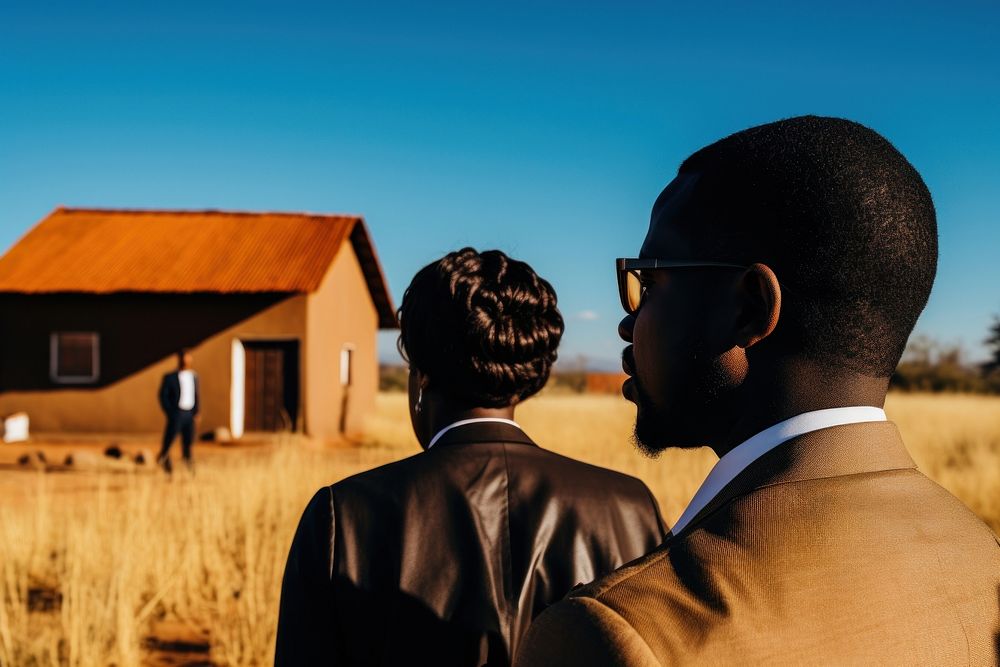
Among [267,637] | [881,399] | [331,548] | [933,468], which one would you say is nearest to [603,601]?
[881,399]

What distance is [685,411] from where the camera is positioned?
1205mm

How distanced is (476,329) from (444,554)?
1.71 feet

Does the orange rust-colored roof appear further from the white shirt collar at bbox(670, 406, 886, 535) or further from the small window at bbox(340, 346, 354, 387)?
the white shirt collar at bbox(670, 406, 886, 535)

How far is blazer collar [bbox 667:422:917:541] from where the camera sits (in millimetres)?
989

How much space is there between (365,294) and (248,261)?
15.3ft

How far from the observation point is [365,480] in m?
1.88

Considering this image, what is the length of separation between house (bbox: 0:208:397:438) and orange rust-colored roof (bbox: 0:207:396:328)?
51 mm

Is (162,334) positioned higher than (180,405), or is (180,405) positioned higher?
(162,334)

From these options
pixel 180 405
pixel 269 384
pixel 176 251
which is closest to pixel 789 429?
pixel 180 405

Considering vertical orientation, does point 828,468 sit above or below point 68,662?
above

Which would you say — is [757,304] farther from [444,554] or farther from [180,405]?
[180,405]

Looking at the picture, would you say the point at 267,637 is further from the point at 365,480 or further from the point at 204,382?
the point at 204,382

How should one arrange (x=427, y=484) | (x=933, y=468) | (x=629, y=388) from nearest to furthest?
(x=629, y=388) < (x=427, y=484) < (x=933, y=468)

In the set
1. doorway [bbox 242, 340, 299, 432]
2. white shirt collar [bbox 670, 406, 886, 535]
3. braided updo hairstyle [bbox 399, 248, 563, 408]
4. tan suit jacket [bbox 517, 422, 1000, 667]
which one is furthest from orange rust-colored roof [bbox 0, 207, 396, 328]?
tan suit jacket [bbox 517, 422, 1000, 667]
